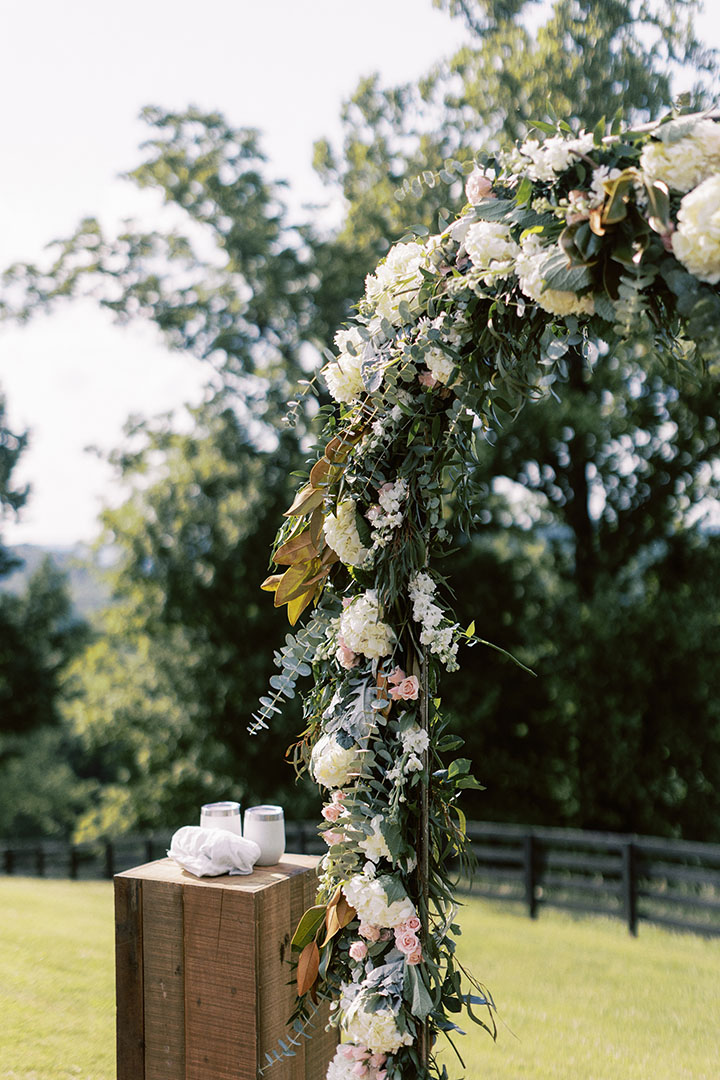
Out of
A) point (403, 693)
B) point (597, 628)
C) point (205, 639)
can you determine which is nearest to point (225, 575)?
point (205, 639)

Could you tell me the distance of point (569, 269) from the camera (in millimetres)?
2162

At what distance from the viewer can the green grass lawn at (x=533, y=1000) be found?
420 centimetres

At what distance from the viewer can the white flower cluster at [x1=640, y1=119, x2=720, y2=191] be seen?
6.63 feet

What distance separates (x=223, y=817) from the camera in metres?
3.37

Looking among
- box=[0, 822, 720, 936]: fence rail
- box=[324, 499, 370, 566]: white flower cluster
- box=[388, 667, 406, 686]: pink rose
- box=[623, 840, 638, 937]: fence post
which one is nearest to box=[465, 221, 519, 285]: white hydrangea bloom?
box=[324, 499, 370, 566]: white flower cluster

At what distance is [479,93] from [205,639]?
8.03m

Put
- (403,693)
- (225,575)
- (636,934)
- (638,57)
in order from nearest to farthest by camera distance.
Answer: (403,693), (636,934), (638,57), (225,575)

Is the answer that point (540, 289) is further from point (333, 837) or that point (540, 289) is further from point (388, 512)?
point (333, 837)

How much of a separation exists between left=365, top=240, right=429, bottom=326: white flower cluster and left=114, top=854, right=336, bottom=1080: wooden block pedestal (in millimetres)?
1864

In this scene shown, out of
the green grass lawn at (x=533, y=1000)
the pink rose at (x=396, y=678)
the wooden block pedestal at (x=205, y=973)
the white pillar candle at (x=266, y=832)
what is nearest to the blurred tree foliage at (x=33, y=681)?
the green grass lawn at (x=533, y=1000)

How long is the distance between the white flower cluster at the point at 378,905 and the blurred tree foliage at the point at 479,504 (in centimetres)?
906

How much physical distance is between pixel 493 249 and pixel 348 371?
0.66 meters

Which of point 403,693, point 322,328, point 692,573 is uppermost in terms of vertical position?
point 322,328

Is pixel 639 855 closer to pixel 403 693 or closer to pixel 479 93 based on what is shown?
pixel 403 693
